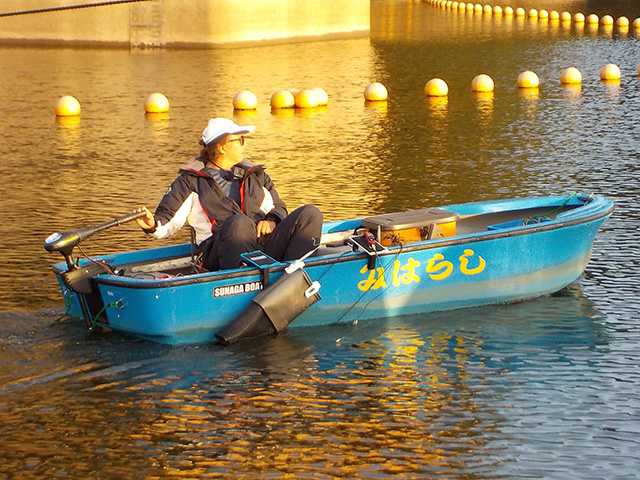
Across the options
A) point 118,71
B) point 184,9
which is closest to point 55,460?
point 118,71

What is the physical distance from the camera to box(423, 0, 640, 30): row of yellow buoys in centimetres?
3725

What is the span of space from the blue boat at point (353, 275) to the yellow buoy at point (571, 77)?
507 inches

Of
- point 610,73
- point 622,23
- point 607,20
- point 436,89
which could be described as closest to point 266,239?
point 436,89

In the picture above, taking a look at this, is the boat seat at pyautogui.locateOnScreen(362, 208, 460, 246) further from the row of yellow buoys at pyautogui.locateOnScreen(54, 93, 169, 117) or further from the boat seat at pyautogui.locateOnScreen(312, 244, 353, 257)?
the row of yellow buoys at pyautogui.locateOnScreen(54, 93, 169, 117)

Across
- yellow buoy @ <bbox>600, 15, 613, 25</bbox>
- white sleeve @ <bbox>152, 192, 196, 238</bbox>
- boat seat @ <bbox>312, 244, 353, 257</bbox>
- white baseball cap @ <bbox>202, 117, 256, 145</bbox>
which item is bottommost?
boat seat @ <bbox>312, 244, 353, 257</bbox>

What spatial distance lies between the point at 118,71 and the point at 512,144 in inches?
499

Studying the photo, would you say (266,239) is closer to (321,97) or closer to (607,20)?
(321,97)

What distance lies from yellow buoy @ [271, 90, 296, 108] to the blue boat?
10.8m

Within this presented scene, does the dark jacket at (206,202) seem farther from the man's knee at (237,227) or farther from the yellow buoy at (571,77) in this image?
the yellow buoy at (571,77)

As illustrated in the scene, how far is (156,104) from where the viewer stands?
62.7 feet

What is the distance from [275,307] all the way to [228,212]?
0.87m

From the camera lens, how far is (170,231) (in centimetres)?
766

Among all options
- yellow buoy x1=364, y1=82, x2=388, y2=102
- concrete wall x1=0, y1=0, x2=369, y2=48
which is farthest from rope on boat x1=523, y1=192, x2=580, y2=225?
concrete wall x1=0, y1=0, x2=369, y2=48

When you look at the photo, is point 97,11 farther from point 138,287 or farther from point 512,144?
point 138,287
